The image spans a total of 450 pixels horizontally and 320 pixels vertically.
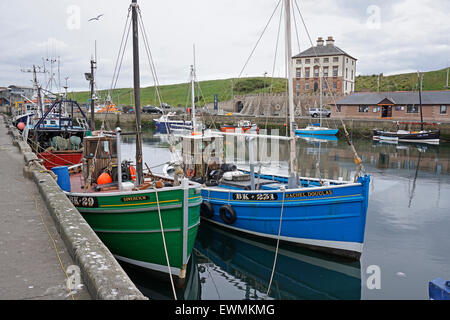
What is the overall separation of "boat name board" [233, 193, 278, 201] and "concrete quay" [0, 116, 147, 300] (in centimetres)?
578

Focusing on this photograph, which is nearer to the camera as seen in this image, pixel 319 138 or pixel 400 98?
pixel 319 138

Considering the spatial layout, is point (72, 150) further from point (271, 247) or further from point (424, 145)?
point (424, 145)

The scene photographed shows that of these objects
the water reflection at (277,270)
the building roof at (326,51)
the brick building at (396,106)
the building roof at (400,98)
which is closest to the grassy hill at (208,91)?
the building roof at (326,51)

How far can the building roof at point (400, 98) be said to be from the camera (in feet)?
173

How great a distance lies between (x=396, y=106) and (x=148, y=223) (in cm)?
5583

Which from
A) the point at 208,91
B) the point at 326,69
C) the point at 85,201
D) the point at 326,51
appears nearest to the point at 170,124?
the point at 326,69

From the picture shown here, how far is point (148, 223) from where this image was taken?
9367 mm

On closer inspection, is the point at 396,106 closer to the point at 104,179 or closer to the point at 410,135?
the point at 410,135

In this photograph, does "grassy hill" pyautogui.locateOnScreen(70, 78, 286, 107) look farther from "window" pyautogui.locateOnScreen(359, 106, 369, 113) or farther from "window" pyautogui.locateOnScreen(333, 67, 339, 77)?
"window" pyautogui.locateOnScreen(359, 106, 369, 113)

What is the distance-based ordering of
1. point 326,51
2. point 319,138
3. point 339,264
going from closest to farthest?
point 339,264 < point 319,138 < point 326,51

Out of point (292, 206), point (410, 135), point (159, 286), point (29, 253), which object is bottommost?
point (159, 286)

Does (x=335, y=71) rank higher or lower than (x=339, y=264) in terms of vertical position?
higher

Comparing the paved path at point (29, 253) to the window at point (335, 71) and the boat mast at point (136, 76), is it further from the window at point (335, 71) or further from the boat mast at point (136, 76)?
the window at point (335, 71)
